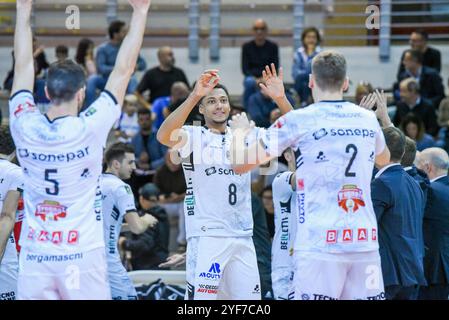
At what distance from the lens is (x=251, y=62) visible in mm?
19188

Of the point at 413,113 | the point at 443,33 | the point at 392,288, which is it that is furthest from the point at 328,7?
the point at 392,288

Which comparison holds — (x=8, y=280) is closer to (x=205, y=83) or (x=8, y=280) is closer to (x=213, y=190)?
(x=213, y=190)

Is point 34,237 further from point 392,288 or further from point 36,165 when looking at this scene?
point 392,288

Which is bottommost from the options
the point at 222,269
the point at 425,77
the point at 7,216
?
the point at 222,269

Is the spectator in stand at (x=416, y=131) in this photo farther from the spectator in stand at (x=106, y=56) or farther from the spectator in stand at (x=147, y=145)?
the spectator in stand at (x=106, y=56)

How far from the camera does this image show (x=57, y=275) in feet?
25.8

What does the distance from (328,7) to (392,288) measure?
40.9ft

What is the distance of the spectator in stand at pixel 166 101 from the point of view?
17484mm

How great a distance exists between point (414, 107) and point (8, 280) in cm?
907

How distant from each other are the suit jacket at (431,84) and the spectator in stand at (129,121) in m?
4.74

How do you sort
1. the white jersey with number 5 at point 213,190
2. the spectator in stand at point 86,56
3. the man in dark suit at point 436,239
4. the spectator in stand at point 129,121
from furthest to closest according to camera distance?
the spectator in stand at point 86,56 → the spectator in stand at point 129,121 → the man in dark suit at point 436,239 → the white jersey with number 5 at point 213,190

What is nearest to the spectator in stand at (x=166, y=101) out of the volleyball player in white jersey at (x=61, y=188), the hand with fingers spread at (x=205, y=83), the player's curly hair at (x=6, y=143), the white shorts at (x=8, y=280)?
the player's curly hair at (x=6, y=143)

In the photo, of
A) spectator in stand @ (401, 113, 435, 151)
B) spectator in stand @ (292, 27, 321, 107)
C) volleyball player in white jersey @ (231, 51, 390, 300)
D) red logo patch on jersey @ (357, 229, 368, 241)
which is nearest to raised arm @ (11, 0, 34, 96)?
volleyball player in white jersey @ (231, 51, 390, 300)

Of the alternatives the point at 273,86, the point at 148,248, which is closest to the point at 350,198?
the point at 273,86
